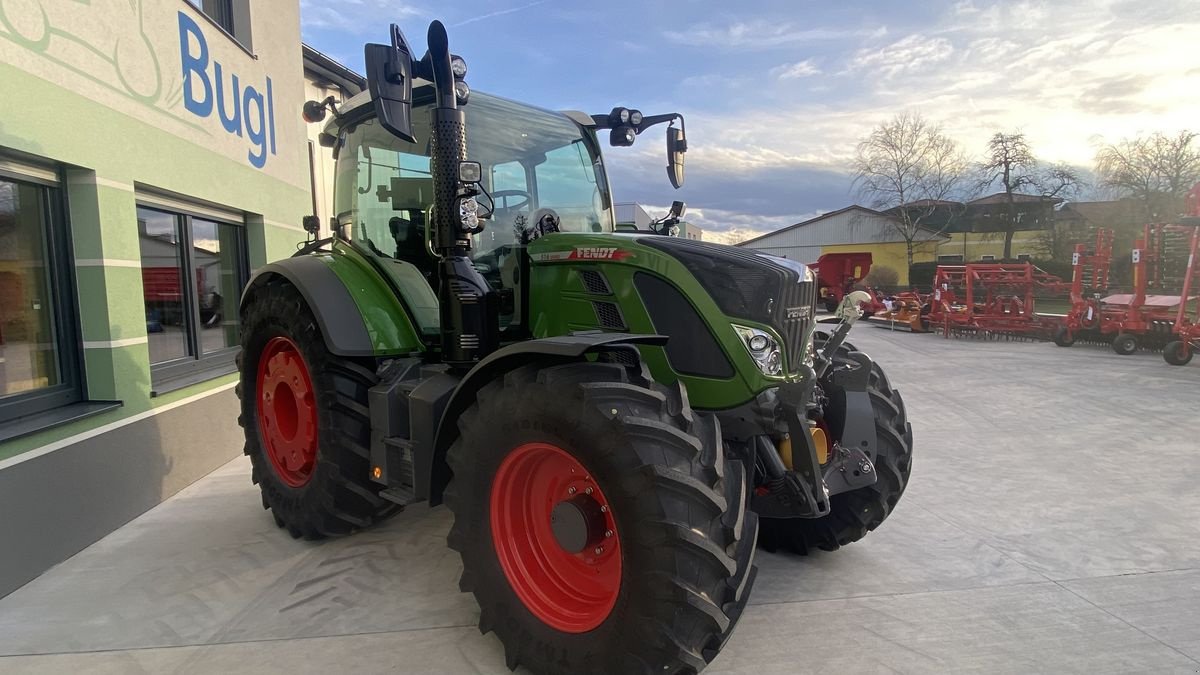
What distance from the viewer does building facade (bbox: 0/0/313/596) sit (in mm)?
3451

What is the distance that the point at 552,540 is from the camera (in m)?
2.63

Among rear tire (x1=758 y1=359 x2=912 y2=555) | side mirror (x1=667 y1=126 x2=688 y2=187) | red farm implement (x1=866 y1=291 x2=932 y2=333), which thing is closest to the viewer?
rear tire (x1=758 y1=359 x2=912 y2=555)

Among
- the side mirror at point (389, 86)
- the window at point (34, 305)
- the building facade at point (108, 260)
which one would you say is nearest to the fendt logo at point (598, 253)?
the side mirror at point (389, 86)

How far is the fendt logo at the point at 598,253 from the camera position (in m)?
2.83

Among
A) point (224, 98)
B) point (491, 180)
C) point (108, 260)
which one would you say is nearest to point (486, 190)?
point (491, 180)

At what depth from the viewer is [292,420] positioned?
4.05 m

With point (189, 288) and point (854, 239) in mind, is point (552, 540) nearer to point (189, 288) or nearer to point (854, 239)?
point (189, 288)

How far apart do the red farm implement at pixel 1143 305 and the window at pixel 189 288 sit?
13.0 meters

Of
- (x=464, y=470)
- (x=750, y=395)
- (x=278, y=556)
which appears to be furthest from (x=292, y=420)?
(x=750, y=395)

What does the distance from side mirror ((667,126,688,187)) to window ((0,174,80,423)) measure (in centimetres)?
350

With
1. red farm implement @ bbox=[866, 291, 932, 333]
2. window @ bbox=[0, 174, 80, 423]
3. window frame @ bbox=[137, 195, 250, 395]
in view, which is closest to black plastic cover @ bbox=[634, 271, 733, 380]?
window @ bbox=[0, 174, 80, 423]

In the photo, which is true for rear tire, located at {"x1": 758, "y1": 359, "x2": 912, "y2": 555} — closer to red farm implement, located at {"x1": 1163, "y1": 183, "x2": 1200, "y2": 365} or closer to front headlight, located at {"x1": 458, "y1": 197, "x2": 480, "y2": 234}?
front headlight, located at {"x1": 458, "y1": 197, "x2": 480, "y2": 234}

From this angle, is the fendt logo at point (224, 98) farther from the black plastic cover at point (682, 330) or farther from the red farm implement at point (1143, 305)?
the red farm implement at point (1143, 305)

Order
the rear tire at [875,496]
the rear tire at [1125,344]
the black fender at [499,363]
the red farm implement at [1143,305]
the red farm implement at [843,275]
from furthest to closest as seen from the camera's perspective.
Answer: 1. the red farm implement at [843,275]
2. the rear tire at [1125,344]
3. the red farm implement at [1143,305]
4. the rear tire at [875,496]
5. the black fender at [499,363]
